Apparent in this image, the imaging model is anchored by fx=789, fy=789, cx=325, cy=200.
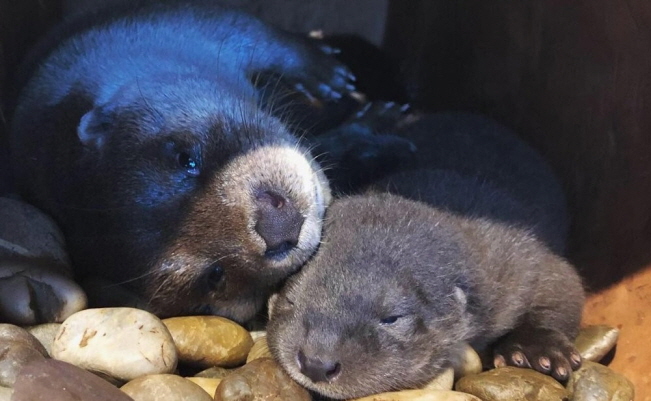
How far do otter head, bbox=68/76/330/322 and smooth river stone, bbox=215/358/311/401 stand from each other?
360mm

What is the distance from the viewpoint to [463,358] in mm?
2768

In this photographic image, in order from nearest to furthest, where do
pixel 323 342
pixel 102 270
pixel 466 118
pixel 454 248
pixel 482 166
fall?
pixel 323 342, pixel 454 248, pixel 102 270, pixel 482 166, pixel 466 118

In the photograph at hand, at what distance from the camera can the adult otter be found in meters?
2.44

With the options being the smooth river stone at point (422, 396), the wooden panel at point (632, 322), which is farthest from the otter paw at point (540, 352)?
the smooth river stone at point (422, 396)

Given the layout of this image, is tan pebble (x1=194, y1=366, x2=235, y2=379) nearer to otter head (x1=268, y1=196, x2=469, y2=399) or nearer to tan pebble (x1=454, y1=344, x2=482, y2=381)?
otter head (x1=268, y1=196, x2=469, y2=399)

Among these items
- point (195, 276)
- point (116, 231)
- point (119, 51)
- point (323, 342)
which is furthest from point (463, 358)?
point (119, 51)

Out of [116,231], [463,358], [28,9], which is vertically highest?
[28,9]

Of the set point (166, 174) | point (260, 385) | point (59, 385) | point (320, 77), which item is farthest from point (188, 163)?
Result: point (320, 77)

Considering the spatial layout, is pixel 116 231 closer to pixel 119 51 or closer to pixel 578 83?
pixel 119 51

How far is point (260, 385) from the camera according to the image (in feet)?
7.86

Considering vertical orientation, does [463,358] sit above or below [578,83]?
below

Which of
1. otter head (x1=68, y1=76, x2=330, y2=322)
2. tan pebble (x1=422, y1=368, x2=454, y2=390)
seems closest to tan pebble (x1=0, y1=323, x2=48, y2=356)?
otter head (x1=68, y1=76, x2=330, y2=322)

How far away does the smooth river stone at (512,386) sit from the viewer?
99.5 inches

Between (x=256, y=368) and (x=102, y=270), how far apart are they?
2.72 feet
